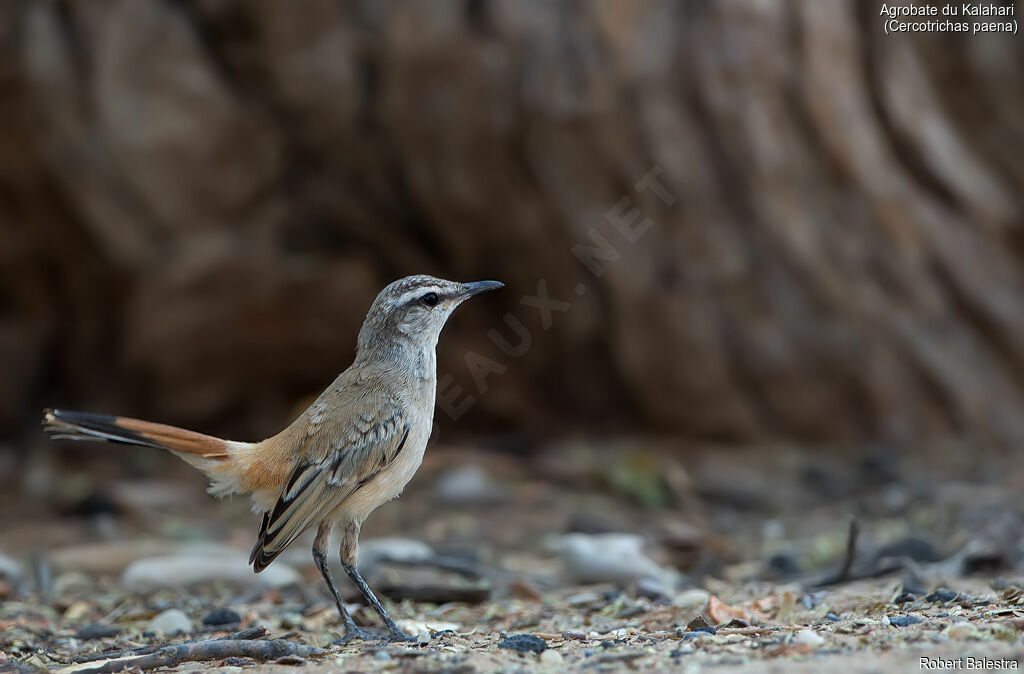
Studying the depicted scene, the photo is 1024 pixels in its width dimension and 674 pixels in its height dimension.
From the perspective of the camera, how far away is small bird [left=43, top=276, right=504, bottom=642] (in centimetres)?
448

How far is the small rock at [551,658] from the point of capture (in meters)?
3.60

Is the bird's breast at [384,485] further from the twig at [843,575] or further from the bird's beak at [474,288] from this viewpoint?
the twig at [843,575]

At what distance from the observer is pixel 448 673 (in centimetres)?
341

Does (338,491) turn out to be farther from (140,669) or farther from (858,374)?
(858,374)

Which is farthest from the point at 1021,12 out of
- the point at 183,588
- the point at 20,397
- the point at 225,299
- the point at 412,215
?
the point at 20,397

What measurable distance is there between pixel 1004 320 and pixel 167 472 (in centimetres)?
757

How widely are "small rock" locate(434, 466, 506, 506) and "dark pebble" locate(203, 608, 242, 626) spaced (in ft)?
11.8

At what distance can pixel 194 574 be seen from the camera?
19.3 ft

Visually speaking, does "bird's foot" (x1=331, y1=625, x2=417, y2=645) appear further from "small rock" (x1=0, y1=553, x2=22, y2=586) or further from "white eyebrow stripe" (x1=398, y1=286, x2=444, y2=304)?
"small rock" (x1=0, y1=553, x2=22, y2=586)

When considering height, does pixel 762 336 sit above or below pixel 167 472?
above

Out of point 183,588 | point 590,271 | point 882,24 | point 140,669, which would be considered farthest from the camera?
point 590,271

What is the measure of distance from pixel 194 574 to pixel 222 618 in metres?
1.11

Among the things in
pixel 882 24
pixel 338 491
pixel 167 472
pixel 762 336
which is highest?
pixel 882 24

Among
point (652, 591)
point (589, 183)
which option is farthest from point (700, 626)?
point (589, 183)
